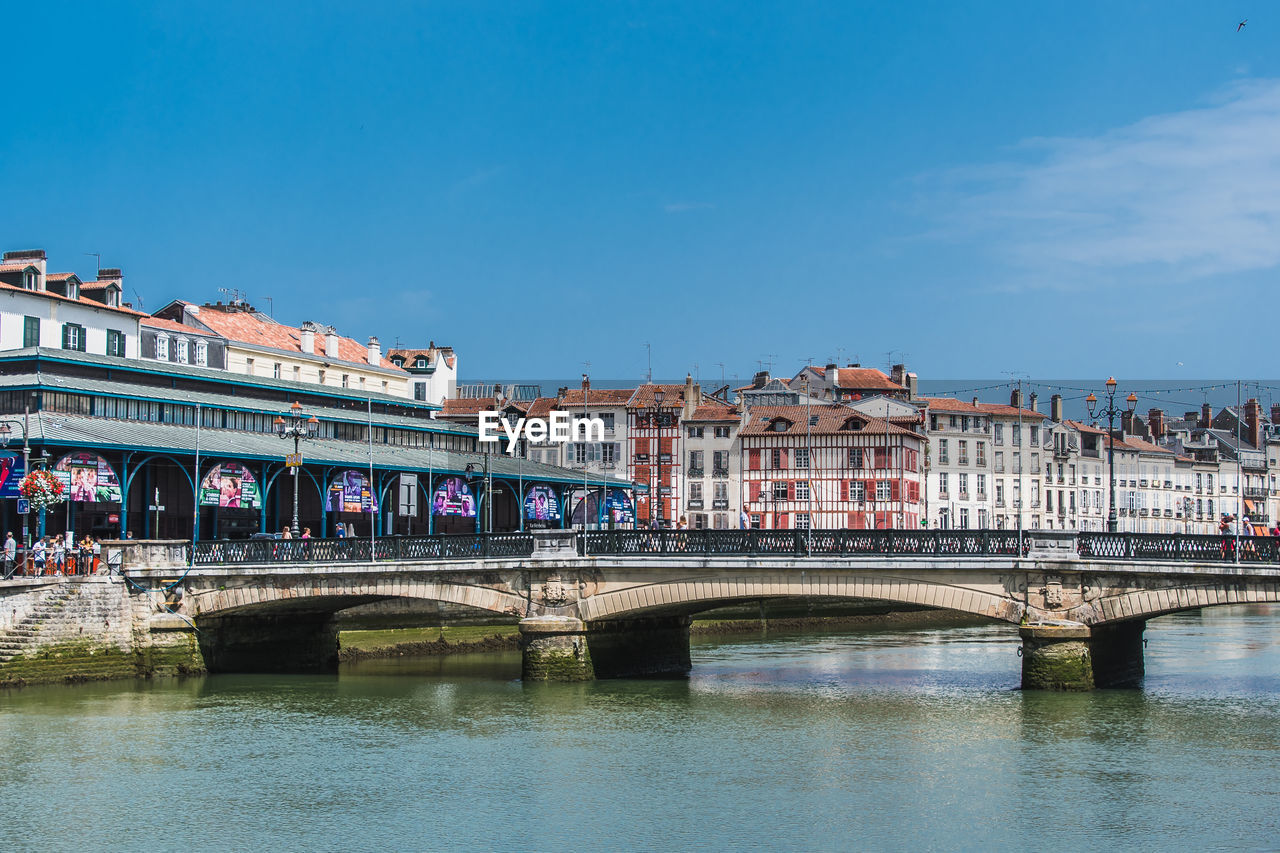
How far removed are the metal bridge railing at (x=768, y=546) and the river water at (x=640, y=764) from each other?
363 centimetres

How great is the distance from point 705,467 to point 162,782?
64.6 meters

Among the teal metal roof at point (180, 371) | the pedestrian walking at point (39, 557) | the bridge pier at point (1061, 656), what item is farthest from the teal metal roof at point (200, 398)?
the bridge pier at point (1061, 656)

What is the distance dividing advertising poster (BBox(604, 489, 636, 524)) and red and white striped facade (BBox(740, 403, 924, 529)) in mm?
10067

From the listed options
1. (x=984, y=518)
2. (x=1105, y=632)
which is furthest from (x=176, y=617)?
(x=984, y=518)

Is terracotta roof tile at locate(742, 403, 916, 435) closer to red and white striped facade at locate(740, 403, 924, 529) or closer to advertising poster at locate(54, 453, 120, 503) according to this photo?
red and white striped facade at locate(740, 403, 924, 529)

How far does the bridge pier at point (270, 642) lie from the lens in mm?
44188

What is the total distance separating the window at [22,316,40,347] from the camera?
6369 cm

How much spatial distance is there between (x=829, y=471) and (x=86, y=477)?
160ft

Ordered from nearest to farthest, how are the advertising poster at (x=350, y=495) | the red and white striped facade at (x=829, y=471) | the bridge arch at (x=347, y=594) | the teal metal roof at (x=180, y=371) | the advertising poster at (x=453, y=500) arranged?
the bridge arch at (x=347, y=594) → the teal metal roof at (x=180, y=371) → the advertising poster at (x=350, y=495) → the advertising poster at (x=453, y=500) → the red and white striped facade at (x=829, y=471)

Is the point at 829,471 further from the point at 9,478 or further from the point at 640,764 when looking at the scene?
the point at 640,764

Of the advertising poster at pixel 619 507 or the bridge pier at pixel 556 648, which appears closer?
the bridge pier at pixel 556 648

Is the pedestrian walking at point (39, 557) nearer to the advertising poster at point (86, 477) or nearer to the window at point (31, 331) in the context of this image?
the advertising poster at point (86, 477)

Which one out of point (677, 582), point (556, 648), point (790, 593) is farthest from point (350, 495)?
point (790, 593)

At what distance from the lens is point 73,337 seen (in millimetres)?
66562
